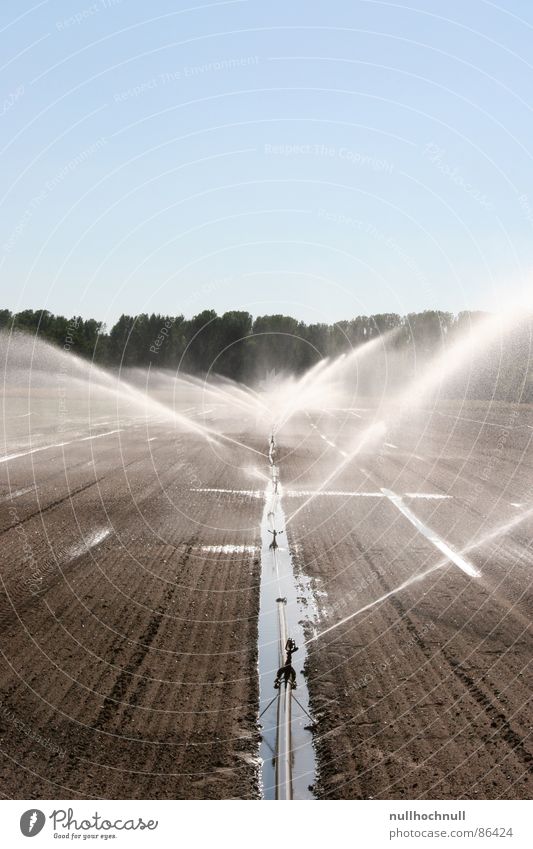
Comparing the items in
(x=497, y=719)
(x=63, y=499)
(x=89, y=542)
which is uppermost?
(x=497, y=719)

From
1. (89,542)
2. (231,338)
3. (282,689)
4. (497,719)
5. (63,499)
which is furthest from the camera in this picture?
(231,338)

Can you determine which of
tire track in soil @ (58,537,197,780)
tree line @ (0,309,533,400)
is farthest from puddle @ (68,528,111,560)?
tree line @ (0,309,533,400)

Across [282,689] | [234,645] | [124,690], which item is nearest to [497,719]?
[282,689]

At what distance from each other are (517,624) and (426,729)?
2.79 m

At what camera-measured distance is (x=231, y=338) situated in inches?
2911

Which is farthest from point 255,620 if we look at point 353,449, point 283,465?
point 353,449

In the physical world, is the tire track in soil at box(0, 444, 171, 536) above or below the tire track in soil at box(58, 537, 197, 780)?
below

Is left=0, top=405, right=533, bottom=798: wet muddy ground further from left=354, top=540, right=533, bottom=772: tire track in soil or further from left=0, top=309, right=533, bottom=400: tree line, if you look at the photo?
left=0, top=309, right=533, bottom=400: tree line

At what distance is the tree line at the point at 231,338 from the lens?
72.2 m
